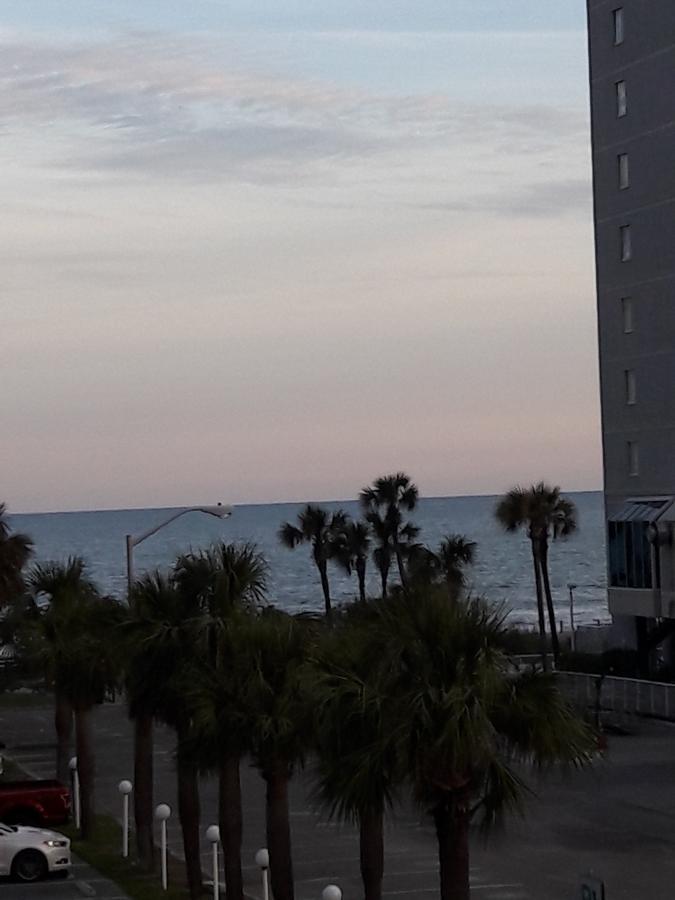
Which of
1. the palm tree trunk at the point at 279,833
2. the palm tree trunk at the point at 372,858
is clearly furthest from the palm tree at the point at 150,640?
the palm tree trunk at the point at 372,858

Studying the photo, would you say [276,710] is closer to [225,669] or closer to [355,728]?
[225,669]

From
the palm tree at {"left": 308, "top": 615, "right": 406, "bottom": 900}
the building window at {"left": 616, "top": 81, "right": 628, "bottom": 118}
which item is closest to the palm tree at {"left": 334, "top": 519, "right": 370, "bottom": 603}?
the building window at {"left": 616, "top": 81, "right": 628, "bottom": 118}

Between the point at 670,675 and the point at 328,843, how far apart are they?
27.9 metres

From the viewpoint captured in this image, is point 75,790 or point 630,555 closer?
point 75,790

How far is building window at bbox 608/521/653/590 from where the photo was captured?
190 feet

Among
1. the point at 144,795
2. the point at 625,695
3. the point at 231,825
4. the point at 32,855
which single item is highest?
the point at 231,825

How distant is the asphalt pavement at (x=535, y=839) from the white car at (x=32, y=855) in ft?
8.87

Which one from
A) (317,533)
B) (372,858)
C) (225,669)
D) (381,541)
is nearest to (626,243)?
(381,541)

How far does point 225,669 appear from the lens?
76.1 feet

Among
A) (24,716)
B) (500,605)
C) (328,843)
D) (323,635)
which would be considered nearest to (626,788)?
(328,843)

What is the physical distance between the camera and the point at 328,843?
32.2m

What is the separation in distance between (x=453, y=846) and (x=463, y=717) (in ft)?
5.48

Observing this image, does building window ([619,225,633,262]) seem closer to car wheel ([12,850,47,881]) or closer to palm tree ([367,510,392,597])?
palm tree ([367,510,392,597])

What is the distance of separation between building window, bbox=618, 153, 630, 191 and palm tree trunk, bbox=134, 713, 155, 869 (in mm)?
37850
